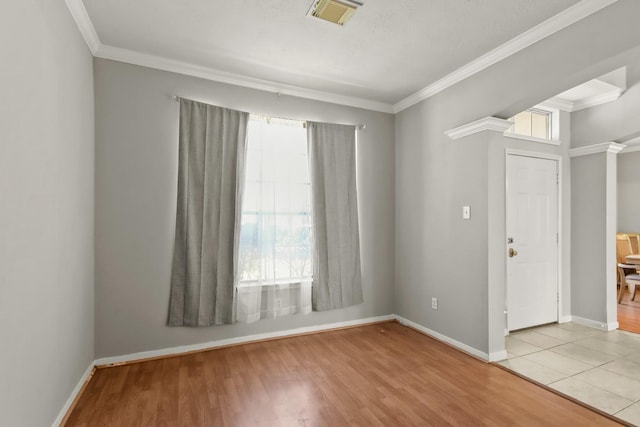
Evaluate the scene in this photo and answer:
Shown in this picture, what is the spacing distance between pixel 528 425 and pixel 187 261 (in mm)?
2885

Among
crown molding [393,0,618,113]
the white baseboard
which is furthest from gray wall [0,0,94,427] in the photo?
the white baseboard

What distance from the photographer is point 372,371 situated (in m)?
2.71

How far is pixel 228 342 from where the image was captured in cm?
322

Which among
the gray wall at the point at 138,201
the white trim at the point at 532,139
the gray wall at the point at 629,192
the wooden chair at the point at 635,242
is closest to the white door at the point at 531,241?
the white trim at the point at 532,139

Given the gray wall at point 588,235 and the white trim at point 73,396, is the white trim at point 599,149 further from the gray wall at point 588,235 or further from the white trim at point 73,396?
the white trim at point 73,396

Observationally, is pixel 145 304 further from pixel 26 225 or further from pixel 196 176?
pixel 26 225

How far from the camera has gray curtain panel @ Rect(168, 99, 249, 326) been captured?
2998 mm

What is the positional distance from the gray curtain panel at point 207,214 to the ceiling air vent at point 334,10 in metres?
1.32

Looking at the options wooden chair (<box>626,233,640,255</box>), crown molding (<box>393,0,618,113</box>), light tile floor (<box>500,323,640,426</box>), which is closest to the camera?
crown molding (<box>393,0,618,113</box>)

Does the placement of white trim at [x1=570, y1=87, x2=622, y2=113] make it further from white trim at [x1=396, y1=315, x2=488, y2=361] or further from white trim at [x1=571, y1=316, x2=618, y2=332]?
white trim at [x1=396, y1=315, x2=488, y2=361]

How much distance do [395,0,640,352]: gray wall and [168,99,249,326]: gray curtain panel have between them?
206cm

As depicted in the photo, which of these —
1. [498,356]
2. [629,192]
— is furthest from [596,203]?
[629,192]

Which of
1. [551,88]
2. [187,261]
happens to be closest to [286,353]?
[187,261]

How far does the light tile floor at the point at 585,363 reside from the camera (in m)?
2.27
